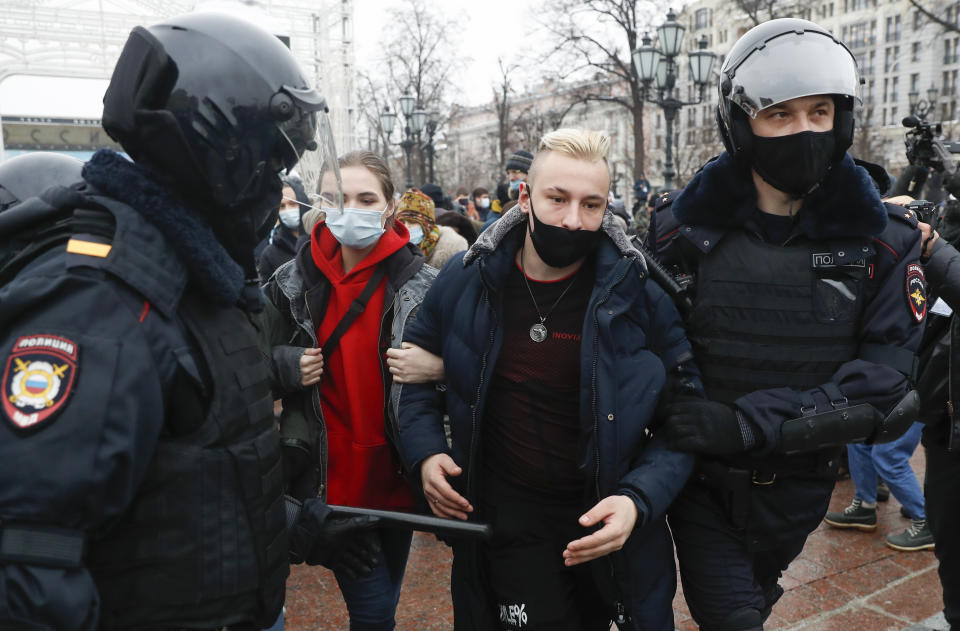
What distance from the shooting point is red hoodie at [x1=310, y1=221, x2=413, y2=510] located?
8.55ft

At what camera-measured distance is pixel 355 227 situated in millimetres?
2693

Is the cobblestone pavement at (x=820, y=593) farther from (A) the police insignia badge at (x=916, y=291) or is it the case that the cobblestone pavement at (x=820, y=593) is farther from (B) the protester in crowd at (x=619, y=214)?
(B) the protester in crowd at (x=619, y=214)

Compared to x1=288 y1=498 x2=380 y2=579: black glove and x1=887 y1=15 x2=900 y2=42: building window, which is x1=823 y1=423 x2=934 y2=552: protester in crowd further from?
x1=887 y1=15 x2=900 y2=42: building window

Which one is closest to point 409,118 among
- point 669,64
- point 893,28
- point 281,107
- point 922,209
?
point 669,64

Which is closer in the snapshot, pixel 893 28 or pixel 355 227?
pixel 355 227

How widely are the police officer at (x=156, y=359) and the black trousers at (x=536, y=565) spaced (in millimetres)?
818

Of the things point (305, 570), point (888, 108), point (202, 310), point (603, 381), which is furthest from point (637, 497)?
point (888, 108)

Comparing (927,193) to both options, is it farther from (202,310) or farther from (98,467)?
(98,467)

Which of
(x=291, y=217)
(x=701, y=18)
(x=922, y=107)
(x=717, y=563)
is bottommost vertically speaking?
(x=717, y=563)

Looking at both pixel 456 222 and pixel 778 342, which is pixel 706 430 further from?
pixel 456 222

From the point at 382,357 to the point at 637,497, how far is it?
1059 millimetres

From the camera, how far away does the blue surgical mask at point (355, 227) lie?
2682mm

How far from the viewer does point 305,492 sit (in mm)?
2621

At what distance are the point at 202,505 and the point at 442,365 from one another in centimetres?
110
